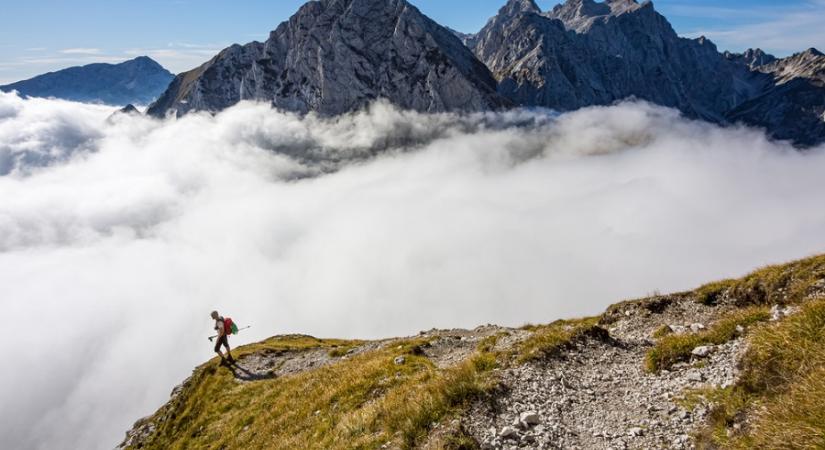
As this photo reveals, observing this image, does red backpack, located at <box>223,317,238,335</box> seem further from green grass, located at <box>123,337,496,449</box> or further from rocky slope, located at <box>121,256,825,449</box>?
rocky slope, located at <box>121,256,825,449</box>

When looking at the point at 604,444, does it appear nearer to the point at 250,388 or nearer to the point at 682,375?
the point at 682,375

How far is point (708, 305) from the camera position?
2203 centimetres

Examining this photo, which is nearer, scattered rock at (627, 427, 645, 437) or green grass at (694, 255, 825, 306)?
scattered rock at (627, 427, 645, 437)

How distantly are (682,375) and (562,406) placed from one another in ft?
13.9

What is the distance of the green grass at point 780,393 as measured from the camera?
21.7 ft

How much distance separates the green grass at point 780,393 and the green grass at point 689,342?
318cm

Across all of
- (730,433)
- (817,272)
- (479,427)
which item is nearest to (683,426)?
(730,433)

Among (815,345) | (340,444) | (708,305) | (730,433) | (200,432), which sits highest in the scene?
(815,345)

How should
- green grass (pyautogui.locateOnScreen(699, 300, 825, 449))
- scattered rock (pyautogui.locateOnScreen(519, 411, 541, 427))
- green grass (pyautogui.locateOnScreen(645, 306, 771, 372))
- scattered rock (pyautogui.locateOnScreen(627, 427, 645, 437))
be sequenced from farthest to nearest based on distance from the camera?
green grass (pyautogui.locateOnScreen(645, 306, 771, 372)) < scattered rock (pyautogui.locateOnScreen(519, 411, 541, 427)) < scattered rock (pyautogui.locateOnScreen(627, 427, 645, 437)) < green grass (pyautogui.locateOnScreen(699, 300, 825, 449))

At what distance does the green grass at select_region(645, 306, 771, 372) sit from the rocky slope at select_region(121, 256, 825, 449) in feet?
0.14

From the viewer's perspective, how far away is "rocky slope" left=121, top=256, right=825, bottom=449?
9.12 meters

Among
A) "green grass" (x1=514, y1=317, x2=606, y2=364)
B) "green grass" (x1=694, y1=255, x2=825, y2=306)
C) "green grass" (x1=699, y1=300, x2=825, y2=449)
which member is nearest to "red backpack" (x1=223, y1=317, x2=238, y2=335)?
"green grass" (x1=514, y1=317, x2=606, y2=364)

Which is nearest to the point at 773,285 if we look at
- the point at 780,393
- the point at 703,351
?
the point at 703,351

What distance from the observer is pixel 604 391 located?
12.8 m
